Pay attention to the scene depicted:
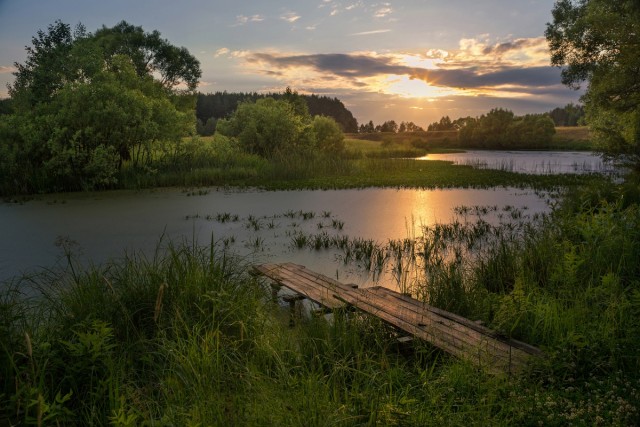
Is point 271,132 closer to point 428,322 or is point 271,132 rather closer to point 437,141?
point 428,322

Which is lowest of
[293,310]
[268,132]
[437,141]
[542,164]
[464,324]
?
[293,310]

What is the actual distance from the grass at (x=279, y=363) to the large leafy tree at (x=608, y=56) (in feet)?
51.5

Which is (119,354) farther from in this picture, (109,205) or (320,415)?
(109,205)

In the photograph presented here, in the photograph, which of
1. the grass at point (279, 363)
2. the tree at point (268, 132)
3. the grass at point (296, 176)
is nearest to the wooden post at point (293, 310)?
the grass at point (279, 363)

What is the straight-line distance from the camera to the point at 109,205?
1500cm

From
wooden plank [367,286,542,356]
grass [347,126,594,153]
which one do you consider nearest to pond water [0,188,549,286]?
wooden plank [367,286,542,356]

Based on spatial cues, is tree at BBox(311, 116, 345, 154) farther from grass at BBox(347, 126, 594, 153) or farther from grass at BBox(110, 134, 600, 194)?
grass at BBox(110, 134, 600, 194)

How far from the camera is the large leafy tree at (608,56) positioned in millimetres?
19047

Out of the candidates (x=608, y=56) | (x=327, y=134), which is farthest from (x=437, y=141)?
(x=608, y=56)

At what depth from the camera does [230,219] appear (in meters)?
12.7

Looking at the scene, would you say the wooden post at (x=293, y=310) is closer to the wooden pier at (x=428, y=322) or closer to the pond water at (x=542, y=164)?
the wooden pier at (x=428, y=322)

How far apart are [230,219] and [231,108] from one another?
8666 cm

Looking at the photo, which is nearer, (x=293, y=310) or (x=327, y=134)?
(x=293, y=310)

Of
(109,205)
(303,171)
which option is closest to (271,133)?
(303,171)
